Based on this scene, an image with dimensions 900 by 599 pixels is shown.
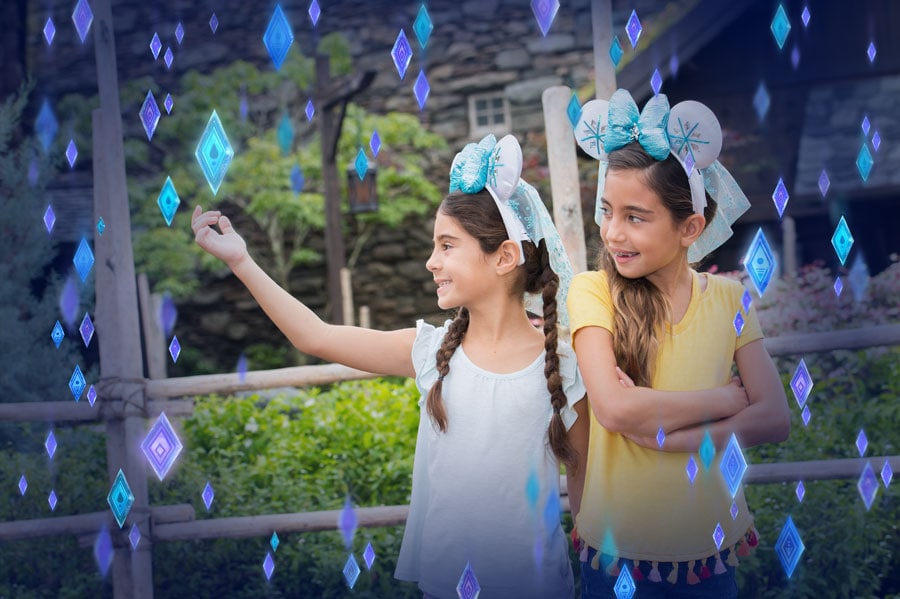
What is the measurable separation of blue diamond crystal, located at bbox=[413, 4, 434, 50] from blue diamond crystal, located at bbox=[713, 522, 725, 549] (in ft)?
28.2

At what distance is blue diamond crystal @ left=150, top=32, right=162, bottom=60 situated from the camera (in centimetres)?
1033

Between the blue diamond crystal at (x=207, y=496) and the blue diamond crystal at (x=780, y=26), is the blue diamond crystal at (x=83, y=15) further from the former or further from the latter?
the blue diamond crystal at (x=780, y=26)

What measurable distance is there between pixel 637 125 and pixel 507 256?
1.41ft

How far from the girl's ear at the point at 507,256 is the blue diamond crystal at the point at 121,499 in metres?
2.11

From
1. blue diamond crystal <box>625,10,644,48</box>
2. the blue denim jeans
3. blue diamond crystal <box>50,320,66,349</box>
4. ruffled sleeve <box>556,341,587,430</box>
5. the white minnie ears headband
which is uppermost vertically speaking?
blue diamond crystal <box>625,10,644,48</box>

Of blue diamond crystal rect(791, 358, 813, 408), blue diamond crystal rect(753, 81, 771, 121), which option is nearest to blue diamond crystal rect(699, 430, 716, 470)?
blue diamond crystal rect(791, 358, 813, 408)

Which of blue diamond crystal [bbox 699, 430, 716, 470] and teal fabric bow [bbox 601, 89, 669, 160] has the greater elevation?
teal fabric bow [bbox 601, 89, 669, 160]

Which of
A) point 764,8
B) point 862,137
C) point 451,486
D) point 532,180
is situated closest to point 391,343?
point 451,486

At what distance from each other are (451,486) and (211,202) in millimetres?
8757

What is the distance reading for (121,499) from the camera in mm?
3615

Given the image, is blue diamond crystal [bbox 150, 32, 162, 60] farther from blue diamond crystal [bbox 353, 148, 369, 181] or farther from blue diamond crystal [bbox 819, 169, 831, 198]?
blue diamond crystal [bbox 819, 169, 831, 198]

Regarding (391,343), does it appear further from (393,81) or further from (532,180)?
(393,81)

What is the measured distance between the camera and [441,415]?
7.15 feet

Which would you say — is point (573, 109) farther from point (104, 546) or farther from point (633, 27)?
point (104, 546)
